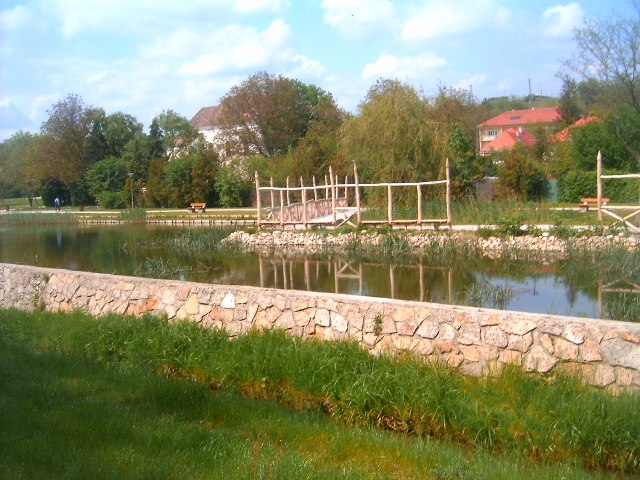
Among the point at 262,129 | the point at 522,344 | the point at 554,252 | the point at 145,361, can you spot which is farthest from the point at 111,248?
the point at 262,129

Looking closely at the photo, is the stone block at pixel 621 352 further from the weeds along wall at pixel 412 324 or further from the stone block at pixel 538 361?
the stone block at pixel 538 361

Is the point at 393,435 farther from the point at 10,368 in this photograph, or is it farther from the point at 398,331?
the point at 10,368

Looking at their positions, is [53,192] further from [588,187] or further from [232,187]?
[588,187]

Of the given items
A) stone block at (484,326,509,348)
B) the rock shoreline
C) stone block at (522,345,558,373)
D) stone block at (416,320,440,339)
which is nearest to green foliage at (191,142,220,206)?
the rock shoreline

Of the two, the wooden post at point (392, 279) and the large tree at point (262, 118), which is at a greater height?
the large tree at point (262, 118)

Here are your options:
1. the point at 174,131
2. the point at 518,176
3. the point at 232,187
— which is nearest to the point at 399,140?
the point at 518,176

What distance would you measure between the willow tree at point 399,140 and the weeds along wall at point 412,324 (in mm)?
22973

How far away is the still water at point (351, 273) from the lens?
13.8 m

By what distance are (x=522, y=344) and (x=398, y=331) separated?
4.43 feet

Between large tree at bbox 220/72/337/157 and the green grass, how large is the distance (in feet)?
183

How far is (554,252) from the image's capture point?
834 inches

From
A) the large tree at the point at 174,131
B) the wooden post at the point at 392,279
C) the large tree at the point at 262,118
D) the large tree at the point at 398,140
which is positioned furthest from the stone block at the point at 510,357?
the large tree at the point at 174,131

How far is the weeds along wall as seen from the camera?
6277 millimetres

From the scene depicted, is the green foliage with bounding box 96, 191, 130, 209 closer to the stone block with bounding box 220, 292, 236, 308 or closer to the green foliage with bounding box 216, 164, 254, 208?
the green foliage with bounding box 216, 164, 254, 208
